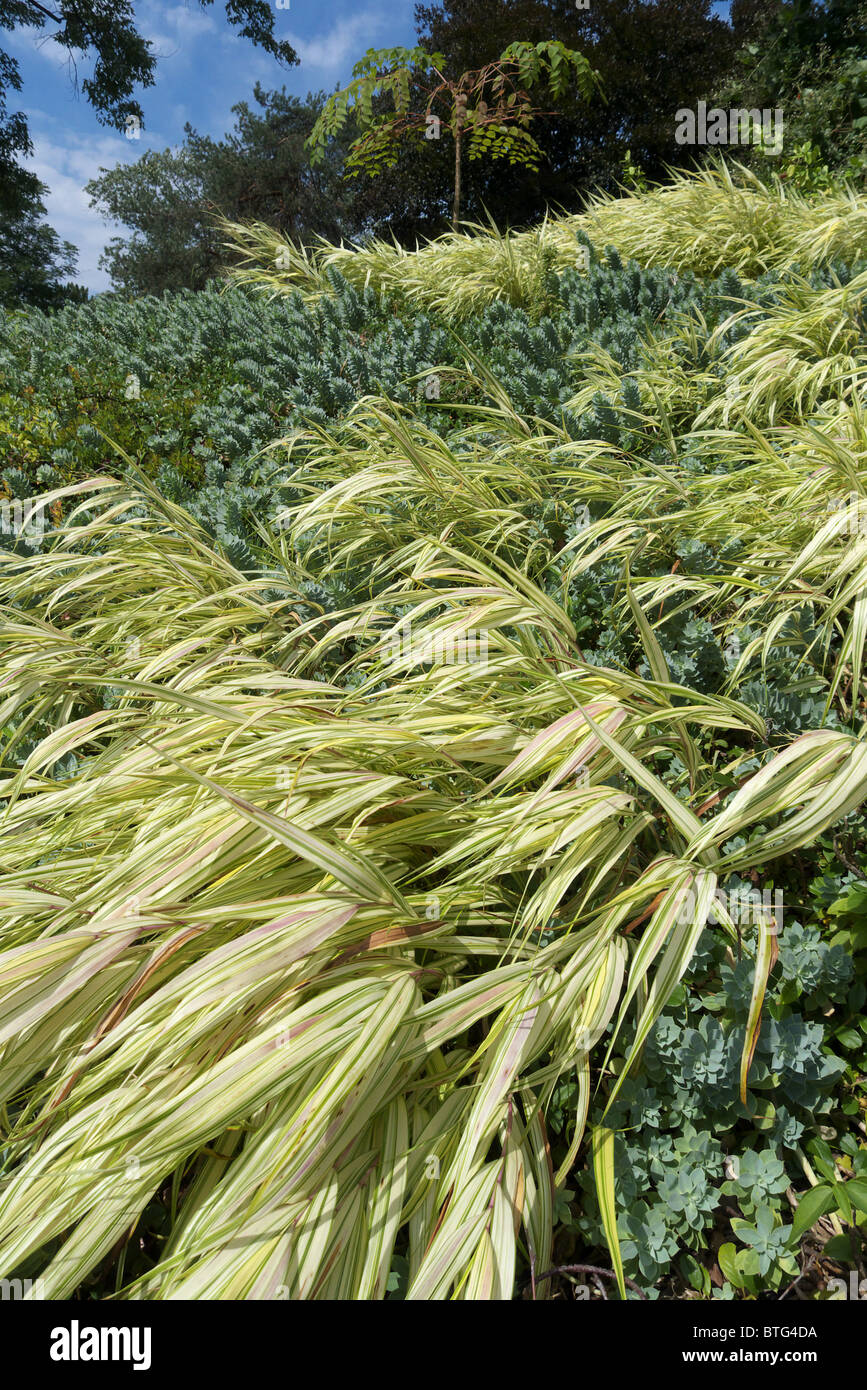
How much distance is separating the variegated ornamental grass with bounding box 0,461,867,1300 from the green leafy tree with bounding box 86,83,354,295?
18.3 metres

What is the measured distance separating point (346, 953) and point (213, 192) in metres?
25.5

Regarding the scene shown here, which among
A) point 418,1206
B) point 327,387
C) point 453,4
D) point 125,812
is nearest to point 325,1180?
point 418,1206

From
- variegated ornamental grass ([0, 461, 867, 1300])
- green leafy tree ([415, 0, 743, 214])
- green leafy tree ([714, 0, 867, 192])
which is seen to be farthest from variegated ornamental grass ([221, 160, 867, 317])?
green leafy tree ([415, 0, 743, 214])

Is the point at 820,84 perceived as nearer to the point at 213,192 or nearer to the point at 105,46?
the point at 105,46

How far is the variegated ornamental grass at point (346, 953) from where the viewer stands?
0.89 meters

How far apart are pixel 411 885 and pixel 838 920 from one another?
759mm

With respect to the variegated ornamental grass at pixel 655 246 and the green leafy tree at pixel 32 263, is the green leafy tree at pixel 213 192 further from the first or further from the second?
the variegated ornamental grass at pixel 655 246

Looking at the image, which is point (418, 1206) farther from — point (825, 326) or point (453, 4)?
point (453, 4)

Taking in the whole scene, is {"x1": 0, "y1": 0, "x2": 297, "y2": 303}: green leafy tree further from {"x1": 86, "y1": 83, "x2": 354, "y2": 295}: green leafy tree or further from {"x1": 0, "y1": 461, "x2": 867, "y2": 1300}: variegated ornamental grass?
{"x1": 0, "y1": 461, "x2": 867, "y2": 1300}: variegated ornamental grass

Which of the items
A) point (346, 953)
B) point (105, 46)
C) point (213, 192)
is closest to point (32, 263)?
point (213, 192)

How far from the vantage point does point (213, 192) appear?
21266 mm

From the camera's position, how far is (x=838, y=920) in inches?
53.2

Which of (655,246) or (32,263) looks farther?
(32,263)

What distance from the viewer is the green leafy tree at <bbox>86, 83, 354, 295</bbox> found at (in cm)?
1894
